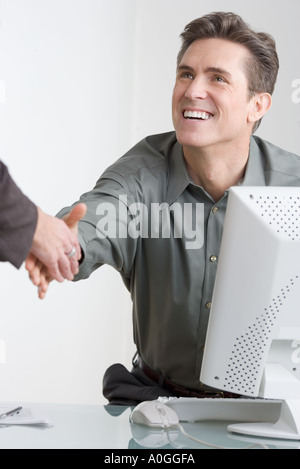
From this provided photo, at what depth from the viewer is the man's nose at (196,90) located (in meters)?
2.28

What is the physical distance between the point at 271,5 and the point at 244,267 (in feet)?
9.35

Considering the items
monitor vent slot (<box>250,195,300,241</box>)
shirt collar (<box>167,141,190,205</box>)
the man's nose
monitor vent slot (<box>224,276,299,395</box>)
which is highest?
the man's nose

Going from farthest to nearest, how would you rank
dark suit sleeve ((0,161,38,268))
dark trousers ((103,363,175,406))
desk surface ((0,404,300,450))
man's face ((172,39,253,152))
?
1. man's face ((172,39,253,152))
2. dark trousers ((103,363,175,406))
3. dark suit sleeve ((0,161,38,268))
4. desk surface ((0,404,300,450))

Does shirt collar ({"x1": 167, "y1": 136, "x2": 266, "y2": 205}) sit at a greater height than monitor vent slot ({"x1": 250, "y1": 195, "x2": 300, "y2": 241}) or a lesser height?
lesser

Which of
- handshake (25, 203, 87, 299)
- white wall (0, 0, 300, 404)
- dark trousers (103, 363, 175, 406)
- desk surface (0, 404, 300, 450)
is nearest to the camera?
desk surface (0, 404, 300, 450)

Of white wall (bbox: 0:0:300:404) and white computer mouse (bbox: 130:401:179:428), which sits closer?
white computer mouse (bbox: 130:401:179:428)

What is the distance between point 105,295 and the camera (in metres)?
4.35

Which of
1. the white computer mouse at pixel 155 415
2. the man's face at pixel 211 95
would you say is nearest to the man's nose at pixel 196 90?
the man's face at pixel 211 95

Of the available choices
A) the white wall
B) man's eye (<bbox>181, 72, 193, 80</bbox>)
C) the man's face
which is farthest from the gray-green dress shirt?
the white wall

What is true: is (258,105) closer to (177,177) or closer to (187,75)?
(187,75)

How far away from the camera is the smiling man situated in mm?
2248

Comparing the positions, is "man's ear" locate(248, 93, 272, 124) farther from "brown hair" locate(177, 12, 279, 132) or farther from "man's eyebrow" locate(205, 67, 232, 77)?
"man's eyebrow" locate(205, 67, 232, 77)

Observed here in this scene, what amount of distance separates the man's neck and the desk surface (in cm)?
75

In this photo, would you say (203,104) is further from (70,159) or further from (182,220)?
(70,159)
